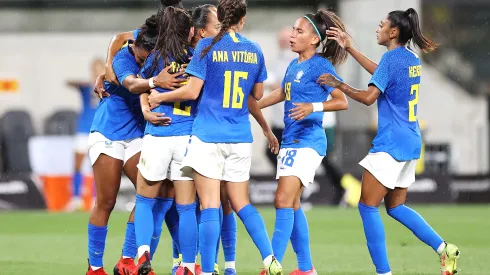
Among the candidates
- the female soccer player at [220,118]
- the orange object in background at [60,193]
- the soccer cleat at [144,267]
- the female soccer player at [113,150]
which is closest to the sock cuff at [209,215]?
the female soccer player at [220,118]

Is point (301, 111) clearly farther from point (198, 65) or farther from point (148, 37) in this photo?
point (148, 37)

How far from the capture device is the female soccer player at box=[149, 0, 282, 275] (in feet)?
23.2

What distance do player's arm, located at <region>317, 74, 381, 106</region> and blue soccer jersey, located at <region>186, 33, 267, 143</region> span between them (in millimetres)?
673

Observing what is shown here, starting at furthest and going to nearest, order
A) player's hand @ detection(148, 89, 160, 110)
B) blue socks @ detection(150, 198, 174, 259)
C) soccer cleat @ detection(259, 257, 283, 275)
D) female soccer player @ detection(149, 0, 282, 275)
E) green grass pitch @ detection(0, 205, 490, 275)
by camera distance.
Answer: green grass pitch @ detection(0, 205, 490, 275)
blue socks @ detection(150, 198, 174, 259)
player's hand @ detection(148, 89, 160, 110)
female soccer player @ detection(149, 0, 282, 275)
soccer cleat @ detection(259, 257, 283, 275)

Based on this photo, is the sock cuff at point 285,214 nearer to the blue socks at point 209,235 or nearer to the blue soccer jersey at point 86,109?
the blue socks at point 209,235

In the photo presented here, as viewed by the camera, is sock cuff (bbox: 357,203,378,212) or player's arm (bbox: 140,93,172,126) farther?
sock cuff (bbox: 357,203,378,212)

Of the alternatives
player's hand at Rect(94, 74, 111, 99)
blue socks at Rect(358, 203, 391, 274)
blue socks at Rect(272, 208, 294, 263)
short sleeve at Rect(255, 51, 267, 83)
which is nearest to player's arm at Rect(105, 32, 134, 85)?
player's hand at Rect(94, 74, 111, 99)

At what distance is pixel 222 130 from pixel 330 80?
101 cm

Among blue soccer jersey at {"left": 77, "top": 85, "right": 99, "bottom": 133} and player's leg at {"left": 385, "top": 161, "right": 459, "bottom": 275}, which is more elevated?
blue soccer jersey at {"left": 77, "top": 85, "right": 99, "bottom": 133}

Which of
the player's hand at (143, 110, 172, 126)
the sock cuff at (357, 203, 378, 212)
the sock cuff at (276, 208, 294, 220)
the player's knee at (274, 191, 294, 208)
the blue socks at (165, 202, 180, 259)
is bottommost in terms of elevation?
the blue socks at (165, 202, 180, 259)

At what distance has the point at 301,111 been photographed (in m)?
7.35

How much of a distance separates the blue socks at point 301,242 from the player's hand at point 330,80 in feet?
3.76

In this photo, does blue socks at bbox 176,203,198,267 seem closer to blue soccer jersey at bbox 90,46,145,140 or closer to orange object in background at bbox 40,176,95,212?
blue soccer jersey at bbox 90,46,145,140

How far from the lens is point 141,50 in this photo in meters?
7.62
